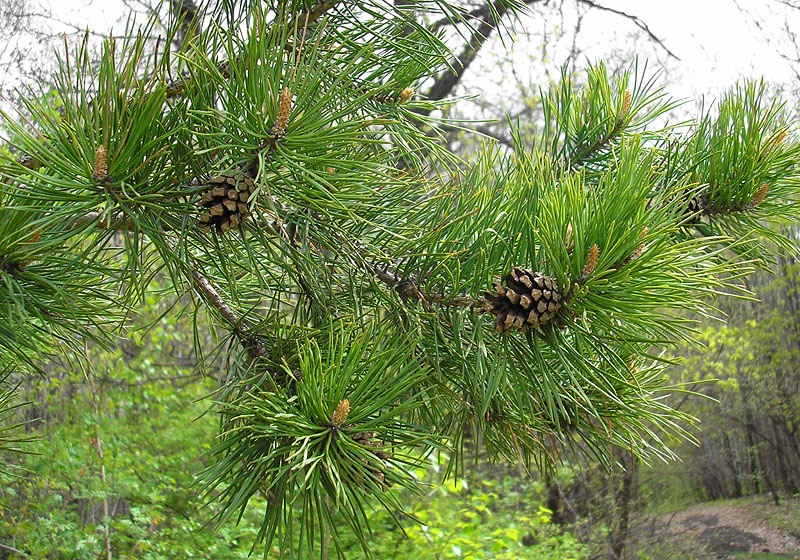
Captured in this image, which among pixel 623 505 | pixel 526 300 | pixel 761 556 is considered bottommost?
pixel 761 556

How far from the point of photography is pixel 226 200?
45 centimetres

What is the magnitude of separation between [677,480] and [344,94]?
3.66 metres

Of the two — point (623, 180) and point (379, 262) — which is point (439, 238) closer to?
point (379, 262)

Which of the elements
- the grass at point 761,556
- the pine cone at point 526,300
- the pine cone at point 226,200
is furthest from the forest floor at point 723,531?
the pine cone at point 226,200

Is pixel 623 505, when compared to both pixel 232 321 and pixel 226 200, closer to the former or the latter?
pixel 232 321

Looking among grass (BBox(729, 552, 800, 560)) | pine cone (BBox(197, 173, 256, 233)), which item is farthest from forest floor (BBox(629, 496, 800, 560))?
pine cone (BBox(197, 173, 256, 233))

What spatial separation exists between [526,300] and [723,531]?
3387 mm

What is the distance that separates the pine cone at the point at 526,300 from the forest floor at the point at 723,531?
323 cm

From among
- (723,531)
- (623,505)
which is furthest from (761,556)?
(623,505)

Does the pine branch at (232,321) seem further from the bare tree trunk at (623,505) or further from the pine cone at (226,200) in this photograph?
the bare tree trunk at (623,505)

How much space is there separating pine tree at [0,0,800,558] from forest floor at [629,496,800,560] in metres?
3.00

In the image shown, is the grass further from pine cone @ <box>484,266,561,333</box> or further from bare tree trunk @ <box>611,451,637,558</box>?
pine cone @ <box>484,266,561,333</box>

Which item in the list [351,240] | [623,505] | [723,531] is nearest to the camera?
[351,240]

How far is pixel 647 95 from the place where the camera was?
76cm
